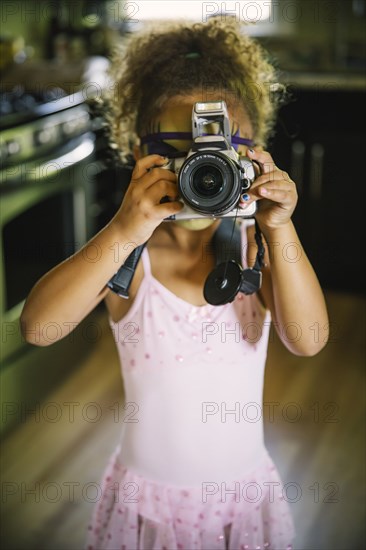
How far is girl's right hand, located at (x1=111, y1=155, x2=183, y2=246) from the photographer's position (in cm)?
86

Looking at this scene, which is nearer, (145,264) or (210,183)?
(210,183)

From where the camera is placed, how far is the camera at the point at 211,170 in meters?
0.83

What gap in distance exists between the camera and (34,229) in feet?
6.54

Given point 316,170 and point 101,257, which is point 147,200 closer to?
point 101,257

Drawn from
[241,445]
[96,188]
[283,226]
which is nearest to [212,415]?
[241,445]

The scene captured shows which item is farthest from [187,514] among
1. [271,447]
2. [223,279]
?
[271,447]

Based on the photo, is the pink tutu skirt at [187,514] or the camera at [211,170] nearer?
the camera at [211,170]

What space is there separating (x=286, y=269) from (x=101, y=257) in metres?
0.22

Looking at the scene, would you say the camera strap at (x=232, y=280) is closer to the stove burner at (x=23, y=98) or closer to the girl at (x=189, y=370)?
the girl at (x=189, y=370)

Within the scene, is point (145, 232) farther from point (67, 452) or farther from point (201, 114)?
point (67, 452)

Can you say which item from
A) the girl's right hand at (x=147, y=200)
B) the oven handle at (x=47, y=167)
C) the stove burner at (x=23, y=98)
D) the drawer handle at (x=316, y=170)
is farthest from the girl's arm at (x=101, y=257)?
the drawer handle at (x=316, y=170)

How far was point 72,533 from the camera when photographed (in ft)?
5.09

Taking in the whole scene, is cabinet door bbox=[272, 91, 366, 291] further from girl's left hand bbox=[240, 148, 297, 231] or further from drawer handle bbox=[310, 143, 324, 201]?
girl's left hand bbox=[240, 148, 297, 231]

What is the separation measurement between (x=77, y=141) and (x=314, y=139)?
948 mm
